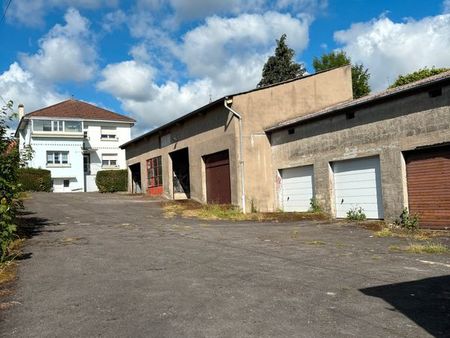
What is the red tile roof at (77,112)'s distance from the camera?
4849 centimetres

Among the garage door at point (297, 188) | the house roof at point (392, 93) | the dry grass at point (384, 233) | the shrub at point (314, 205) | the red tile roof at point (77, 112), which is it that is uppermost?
the red tile roof at point (77, 112)

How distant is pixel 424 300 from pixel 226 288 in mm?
2604

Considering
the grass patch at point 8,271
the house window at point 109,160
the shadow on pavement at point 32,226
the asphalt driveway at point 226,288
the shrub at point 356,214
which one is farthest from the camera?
the house window at point 109,160

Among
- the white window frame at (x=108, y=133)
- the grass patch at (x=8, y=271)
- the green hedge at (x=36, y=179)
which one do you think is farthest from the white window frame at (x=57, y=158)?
the grass patch at (x=8, y=271)

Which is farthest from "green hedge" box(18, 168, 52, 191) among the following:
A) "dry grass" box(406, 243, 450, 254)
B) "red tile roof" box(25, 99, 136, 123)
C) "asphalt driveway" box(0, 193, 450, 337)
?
"dry grass" box(406, 243, 450, 254)

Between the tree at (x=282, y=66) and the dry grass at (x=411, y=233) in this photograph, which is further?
the tree at (x=282, y=66)

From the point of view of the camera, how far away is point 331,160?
17859 mm

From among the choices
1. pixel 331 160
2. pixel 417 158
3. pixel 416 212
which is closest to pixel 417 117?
pixel 417 158

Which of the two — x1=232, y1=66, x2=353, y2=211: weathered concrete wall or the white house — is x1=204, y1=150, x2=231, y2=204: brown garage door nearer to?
x1=232, y1=66, x2=353, y2=211: weathered concrete wall

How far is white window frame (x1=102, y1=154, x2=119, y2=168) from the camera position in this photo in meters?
51.2

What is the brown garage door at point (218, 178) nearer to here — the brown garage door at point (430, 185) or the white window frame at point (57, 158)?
the brown garage door at point (430, 185)

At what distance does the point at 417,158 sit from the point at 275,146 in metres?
7.58

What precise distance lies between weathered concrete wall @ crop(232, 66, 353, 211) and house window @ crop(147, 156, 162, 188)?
34.7 feet

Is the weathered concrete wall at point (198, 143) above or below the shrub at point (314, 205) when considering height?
above
